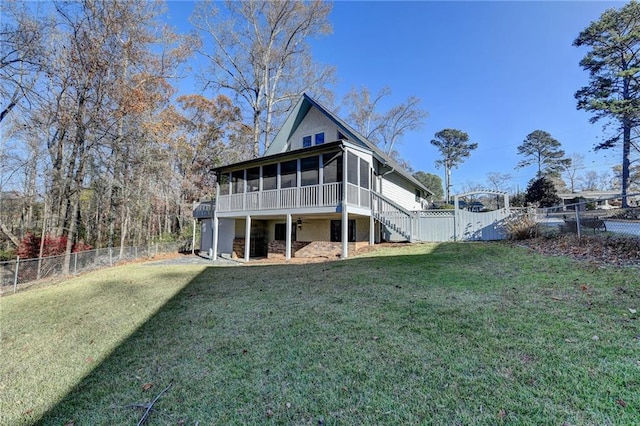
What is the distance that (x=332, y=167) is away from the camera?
13.0 metres

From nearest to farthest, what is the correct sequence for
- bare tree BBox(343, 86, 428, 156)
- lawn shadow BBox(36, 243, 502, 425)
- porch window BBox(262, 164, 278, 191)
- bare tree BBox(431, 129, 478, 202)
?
1. lawn shadow BBox(36, 243, 502, 425)
2. porch window BBox(262, 164, 278, 191)
3. bare tree BBox(343, 86, 428, 156)
4. bare tree BBox(431, 129, 478, 202)

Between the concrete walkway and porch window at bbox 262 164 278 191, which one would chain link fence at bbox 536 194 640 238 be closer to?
porch window at bbox 262 164 278 191

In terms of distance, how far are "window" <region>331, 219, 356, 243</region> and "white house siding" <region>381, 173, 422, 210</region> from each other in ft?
8.84

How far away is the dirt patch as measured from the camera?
657 cm

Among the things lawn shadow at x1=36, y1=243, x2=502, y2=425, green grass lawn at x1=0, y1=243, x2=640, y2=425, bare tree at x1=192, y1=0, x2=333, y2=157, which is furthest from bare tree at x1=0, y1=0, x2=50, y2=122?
bare tree at x1=192, y1=0, x2=333, y2=157

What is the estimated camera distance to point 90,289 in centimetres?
820

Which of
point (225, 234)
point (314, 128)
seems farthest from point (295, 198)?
point (225, 234)

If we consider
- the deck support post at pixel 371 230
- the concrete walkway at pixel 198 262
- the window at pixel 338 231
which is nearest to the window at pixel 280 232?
the concrete walkway at pixel 198 262

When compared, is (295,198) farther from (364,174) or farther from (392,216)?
(392,216)

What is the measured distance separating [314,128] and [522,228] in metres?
11.0

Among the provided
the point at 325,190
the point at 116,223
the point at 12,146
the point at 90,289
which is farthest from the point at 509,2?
the point at 116,223

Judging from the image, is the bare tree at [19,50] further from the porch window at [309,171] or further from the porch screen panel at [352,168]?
the porch screen panel at [352,168]

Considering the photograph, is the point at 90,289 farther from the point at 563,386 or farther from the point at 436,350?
the point at 563,386

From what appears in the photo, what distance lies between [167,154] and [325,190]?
13789mm
